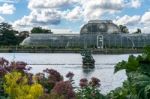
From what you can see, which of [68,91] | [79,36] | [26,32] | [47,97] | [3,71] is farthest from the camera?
[26,32]

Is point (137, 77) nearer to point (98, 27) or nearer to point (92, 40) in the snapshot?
point (92, 40)

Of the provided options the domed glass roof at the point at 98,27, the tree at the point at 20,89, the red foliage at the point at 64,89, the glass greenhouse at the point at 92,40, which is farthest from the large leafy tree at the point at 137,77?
the domed glass roof at the point at 98,27

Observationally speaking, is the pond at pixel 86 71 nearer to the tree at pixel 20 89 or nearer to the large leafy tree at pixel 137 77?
the large leafy tree at pixel 137 77

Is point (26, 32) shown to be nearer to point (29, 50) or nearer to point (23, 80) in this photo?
point (29, 50)

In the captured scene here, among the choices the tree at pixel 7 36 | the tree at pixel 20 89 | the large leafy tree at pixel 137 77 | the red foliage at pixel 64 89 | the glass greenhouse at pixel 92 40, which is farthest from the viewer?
the tree at pixel 7 36

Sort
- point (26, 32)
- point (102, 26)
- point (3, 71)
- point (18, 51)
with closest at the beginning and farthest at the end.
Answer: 1. point (3, 71)
2. point (18, 51)
3. point (102, 26)
4. point (26, 32)

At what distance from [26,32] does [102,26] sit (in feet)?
104

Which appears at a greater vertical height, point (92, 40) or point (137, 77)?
point (137, 77)

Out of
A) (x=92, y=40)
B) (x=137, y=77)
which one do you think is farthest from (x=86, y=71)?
(x=92, y=40)

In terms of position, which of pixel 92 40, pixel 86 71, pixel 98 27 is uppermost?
pixel 98 27

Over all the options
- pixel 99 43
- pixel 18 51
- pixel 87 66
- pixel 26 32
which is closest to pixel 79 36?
pixel 99 43

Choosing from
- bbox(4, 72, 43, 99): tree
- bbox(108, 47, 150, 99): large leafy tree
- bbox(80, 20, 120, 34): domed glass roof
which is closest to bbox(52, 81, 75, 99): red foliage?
bbox(4, 72, 43, 99): tree

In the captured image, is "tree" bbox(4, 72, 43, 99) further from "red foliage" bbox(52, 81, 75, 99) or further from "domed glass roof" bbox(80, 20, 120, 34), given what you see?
"domed glass roof" bbox(80, 20, 120, 34)

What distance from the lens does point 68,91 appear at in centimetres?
496
